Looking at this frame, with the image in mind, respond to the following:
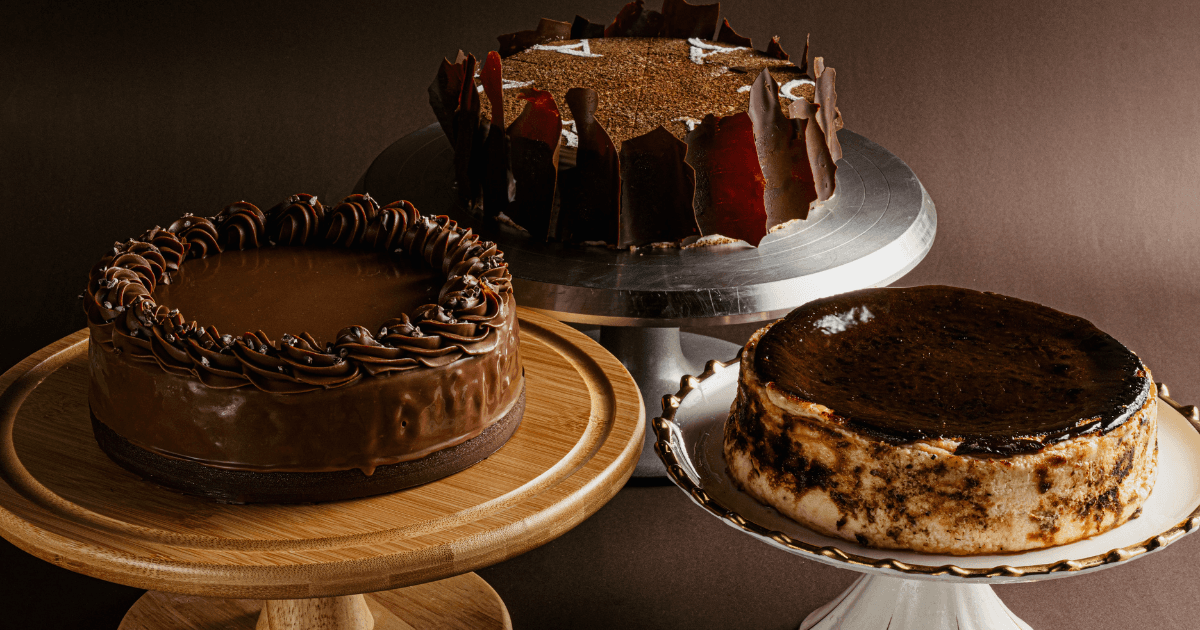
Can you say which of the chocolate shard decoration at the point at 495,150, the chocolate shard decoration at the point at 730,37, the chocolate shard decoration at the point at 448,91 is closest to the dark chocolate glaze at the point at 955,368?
the chocolate shard decoration at the point at 495,150

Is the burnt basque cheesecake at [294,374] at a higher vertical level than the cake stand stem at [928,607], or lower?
higher

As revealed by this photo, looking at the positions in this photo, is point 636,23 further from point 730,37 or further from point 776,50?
point 776,50

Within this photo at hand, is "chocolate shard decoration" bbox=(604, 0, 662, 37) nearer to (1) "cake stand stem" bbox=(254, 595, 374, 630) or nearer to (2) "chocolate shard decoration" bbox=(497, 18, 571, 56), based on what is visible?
(2) "chocolate shard decoration" bbox=(497, 18, 571, 56)

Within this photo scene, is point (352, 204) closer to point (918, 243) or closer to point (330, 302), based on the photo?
point (330, 302)

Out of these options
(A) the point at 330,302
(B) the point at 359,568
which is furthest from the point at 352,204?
(B) the point at 359,568

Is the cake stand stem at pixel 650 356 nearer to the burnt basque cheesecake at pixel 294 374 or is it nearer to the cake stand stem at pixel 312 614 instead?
the cake stand stem at pixel 312 614

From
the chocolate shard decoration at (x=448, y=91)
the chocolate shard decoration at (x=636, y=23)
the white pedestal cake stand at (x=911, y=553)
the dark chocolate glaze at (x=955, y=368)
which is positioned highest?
the chocolate shard decoration at (x=636, y=23)
